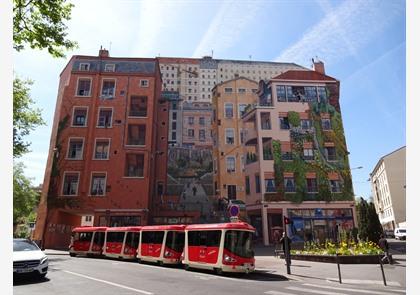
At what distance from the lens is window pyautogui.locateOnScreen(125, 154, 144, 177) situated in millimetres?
36219

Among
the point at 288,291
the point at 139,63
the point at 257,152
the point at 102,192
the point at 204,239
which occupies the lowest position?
the point at 288,291

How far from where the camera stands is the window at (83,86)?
38531mm

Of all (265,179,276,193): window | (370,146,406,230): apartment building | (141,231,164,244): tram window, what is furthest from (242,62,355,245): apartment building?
(370,146,406,230): apartment building

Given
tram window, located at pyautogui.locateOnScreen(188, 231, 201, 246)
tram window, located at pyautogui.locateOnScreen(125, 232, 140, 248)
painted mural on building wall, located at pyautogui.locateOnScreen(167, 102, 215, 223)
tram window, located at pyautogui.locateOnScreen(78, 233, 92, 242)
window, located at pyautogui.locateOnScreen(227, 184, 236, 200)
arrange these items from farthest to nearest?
painted mural on building wall, located at pyautogui.locateOnScreen(167, 102, 215, 223) < window, located at pyautogui.locateOnScreen(227, 184, 236, 200) < tram window, located at pyautogui.locateOnScreen(78, 233, 92, 242) < tram window, located at pyautogui.locateOnScreen(125, 232, 140, 248) < tram window, located at pyautogui.locateOnScreen(188, 231, 201, 246)

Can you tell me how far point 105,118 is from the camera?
37938 millimetres

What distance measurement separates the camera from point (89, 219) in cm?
6625

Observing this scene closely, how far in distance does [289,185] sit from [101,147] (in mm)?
22508

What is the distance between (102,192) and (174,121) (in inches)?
1652

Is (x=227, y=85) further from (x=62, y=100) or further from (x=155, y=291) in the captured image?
(x=155, y=291)

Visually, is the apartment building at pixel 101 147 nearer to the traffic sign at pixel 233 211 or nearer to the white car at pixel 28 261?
the traffic sign at pixel 233 211

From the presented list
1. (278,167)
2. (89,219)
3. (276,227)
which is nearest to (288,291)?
(276,227)

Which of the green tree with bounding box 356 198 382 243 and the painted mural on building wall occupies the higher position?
the painted mural on building wall

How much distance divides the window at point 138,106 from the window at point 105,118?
2.56m

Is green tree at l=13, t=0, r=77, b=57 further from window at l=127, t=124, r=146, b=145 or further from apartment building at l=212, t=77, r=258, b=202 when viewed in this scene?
apartment building at l=212, t=77, r=258, b=202
